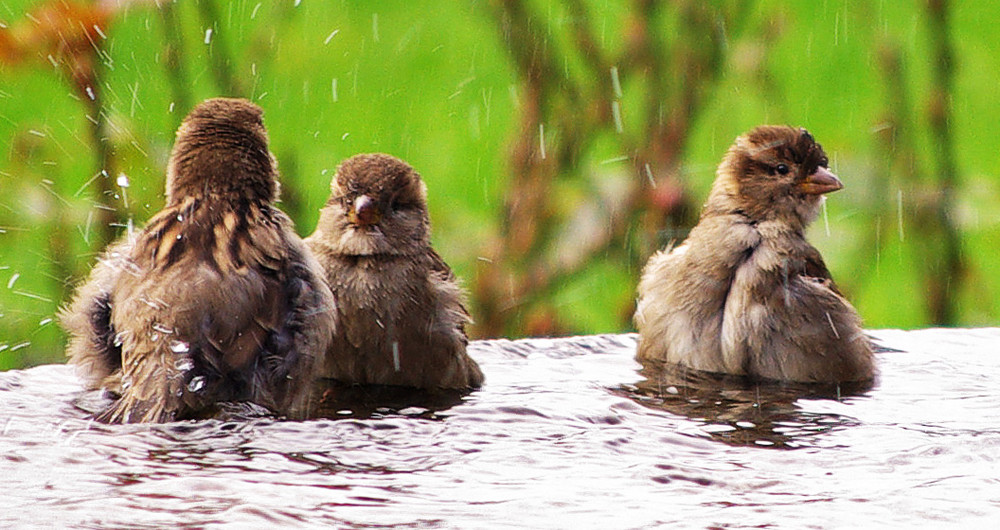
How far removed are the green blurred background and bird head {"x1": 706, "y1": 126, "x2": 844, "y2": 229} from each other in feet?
1.91

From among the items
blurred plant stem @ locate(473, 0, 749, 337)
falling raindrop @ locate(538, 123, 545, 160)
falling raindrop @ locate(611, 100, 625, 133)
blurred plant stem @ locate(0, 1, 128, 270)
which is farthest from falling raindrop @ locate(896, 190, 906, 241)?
blurred plant stem @ locate(0, 1, 128, 270)

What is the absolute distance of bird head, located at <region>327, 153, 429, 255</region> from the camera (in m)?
4.58

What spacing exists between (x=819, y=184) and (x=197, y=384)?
2539 mm

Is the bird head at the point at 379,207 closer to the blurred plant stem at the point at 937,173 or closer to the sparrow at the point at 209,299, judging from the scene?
the sparrow at the point at 209,299

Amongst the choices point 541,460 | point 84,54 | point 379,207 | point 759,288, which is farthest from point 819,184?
point 84,54

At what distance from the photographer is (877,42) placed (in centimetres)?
645

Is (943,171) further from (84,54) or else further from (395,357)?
(84,54)

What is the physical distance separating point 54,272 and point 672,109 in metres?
2.66

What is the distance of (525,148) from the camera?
5.97 metres

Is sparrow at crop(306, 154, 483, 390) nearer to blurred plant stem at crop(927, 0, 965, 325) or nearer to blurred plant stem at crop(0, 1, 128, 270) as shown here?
blurred plant stem at crop(0, 1, 128, 270)

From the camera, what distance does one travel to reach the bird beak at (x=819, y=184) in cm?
516

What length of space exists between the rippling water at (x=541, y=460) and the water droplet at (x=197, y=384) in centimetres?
16

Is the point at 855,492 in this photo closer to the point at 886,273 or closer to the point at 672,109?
the point at 672,109

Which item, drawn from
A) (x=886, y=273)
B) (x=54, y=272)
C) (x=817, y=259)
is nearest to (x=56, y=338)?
(x=54, y=272)
